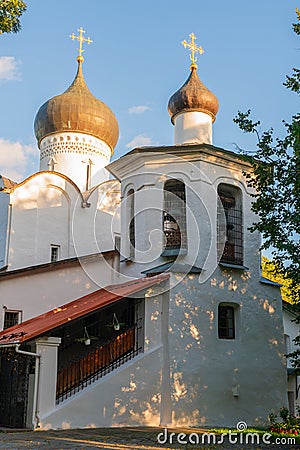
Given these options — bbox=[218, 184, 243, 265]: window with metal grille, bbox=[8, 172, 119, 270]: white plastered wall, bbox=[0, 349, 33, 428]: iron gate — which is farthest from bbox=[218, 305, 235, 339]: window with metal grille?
bbox=[8, 172, 119, 270]: white plastered wall

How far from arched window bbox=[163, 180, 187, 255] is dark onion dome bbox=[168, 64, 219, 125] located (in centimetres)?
282

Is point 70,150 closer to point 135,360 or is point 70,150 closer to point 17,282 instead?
point 17,282

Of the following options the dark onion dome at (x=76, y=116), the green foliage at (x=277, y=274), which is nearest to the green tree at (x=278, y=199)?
the green foliage at (x=277, y=274)

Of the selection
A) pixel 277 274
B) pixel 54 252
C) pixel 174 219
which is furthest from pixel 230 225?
pixel 54 252

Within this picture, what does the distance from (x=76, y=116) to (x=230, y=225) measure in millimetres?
10786

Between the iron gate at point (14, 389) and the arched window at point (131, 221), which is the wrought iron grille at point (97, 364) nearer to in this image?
the iron gate at point (14, 389)

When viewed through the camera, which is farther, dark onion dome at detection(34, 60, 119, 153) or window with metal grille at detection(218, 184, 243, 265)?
dark onion dome at detection(34, 60, 119, 153)

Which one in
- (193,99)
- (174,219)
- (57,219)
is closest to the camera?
(174,219)

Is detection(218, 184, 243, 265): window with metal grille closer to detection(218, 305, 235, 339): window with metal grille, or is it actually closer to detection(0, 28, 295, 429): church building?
detection(0, 28, 295, 429): church building

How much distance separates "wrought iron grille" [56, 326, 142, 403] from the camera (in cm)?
1166

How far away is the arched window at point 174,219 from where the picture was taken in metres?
14.1

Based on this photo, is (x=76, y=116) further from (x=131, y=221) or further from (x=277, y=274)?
(x=277, y=274)

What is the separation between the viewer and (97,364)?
40.1 feet

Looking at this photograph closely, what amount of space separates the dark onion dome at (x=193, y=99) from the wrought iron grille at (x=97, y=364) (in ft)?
22.9
